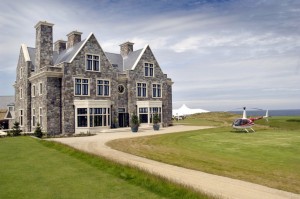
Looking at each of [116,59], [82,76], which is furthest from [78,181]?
[116,59]

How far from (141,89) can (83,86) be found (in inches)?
408

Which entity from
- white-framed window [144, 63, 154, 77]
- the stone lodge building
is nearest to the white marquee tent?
the stone lodge building

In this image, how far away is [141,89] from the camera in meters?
44.0

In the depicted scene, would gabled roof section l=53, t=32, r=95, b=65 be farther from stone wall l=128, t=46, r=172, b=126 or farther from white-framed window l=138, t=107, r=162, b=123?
white-framed window l=138, t=107, r=162, b=123

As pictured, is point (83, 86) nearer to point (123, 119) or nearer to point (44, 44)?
point (44, 44)

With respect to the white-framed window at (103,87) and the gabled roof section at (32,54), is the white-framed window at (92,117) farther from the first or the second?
the gabled roof section at (32,54)

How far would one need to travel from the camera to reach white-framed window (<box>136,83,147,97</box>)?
143 feet

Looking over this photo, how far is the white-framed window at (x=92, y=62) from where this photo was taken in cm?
3772

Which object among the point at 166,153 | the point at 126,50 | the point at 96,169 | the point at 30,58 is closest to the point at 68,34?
the point at 30,58

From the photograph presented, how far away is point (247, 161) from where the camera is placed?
15586 mm

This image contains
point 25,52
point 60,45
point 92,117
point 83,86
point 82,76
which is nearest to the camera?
point 92,117

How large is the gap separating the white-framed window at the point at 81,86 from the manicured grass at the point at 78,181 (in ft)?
69.2

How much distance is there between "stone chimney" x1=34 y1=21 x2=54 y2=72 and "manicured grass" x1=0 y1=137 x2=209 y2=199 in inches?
948

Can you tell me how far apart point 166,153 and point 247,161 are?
17.4ft
